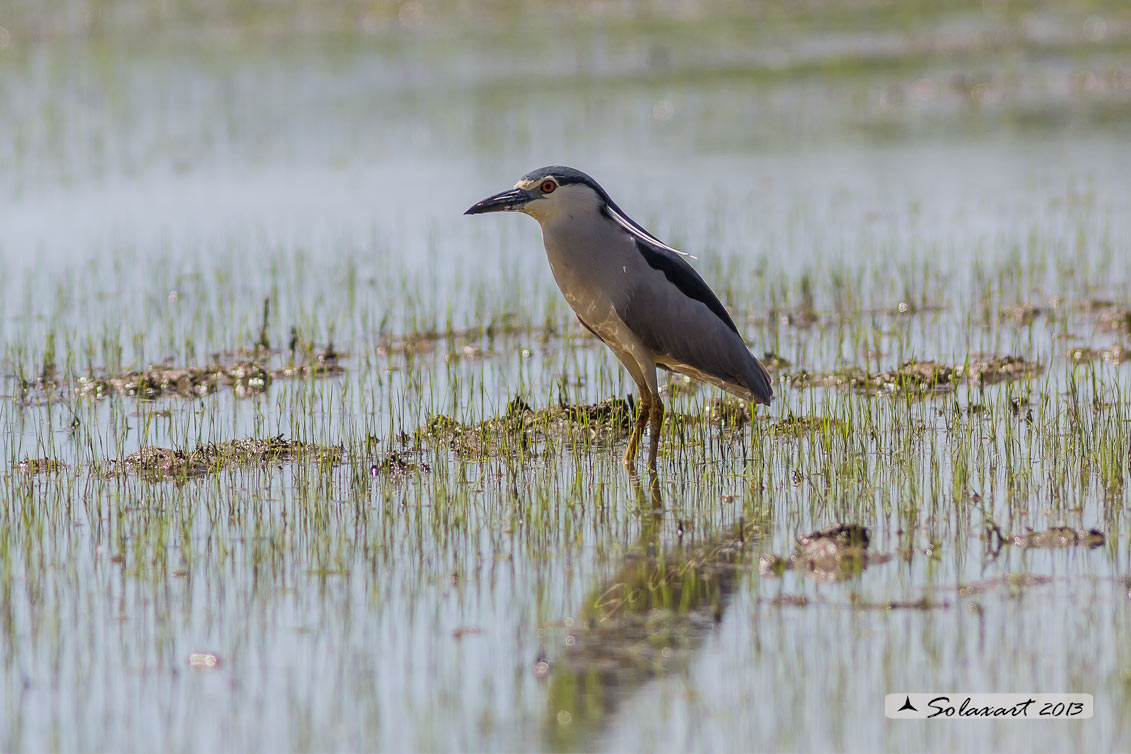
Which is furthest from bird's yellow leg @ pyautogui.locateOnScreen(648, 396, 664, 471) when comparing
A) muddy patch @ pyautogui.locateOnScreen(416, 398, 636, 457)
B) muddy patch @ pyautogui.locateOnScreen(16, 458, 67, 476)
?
muddy patch @ pyautogui.locateOnScreen(16, 458, 67, 476)

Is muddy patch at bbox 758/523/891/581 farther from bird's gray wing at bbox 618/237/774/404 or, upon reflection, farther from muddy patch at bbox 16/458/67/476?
muddy patch at bbox 16/458/67/476

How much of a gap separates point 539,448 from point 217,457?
5.19 ft

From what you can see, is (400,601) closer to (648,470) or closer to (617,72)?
(648,470)

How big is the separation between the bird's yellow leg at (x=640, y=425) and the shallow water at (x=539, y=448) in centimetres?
17

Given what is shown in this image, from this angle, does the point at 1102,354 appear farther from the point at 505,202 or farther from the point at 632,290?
the point at 505,202

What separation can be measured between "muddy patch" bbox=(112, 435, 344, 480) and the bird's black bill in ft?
4.54

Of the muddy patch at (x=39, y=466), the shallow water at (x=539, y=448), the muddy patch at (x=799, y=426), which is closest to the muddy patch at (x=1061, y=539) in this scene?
the shallow water at (x=539, y=448)

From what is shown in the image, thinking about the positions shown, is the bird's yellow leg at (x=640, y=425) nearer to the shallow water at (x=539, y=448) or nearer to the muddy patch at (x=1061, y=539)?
the shallow water at (x=539, y=448)

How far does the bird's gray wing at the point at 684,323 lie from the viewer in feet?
23.2

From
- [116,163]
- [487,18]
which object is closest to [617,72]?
[487,18]

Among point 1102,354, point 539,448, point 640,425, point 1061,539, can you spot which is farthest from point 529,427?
point 1102,354

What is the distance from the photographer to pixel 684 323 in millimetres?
7117

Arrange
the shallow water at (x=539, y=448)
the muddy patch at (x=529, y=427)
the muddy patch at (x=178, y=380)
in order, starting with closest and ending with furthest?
the shallow water at (x=539, y=448), the muddy patch at (x=529, y=427), the muddy patch at (x=178, y=380)

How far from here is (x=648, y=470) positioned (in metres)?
6.91
